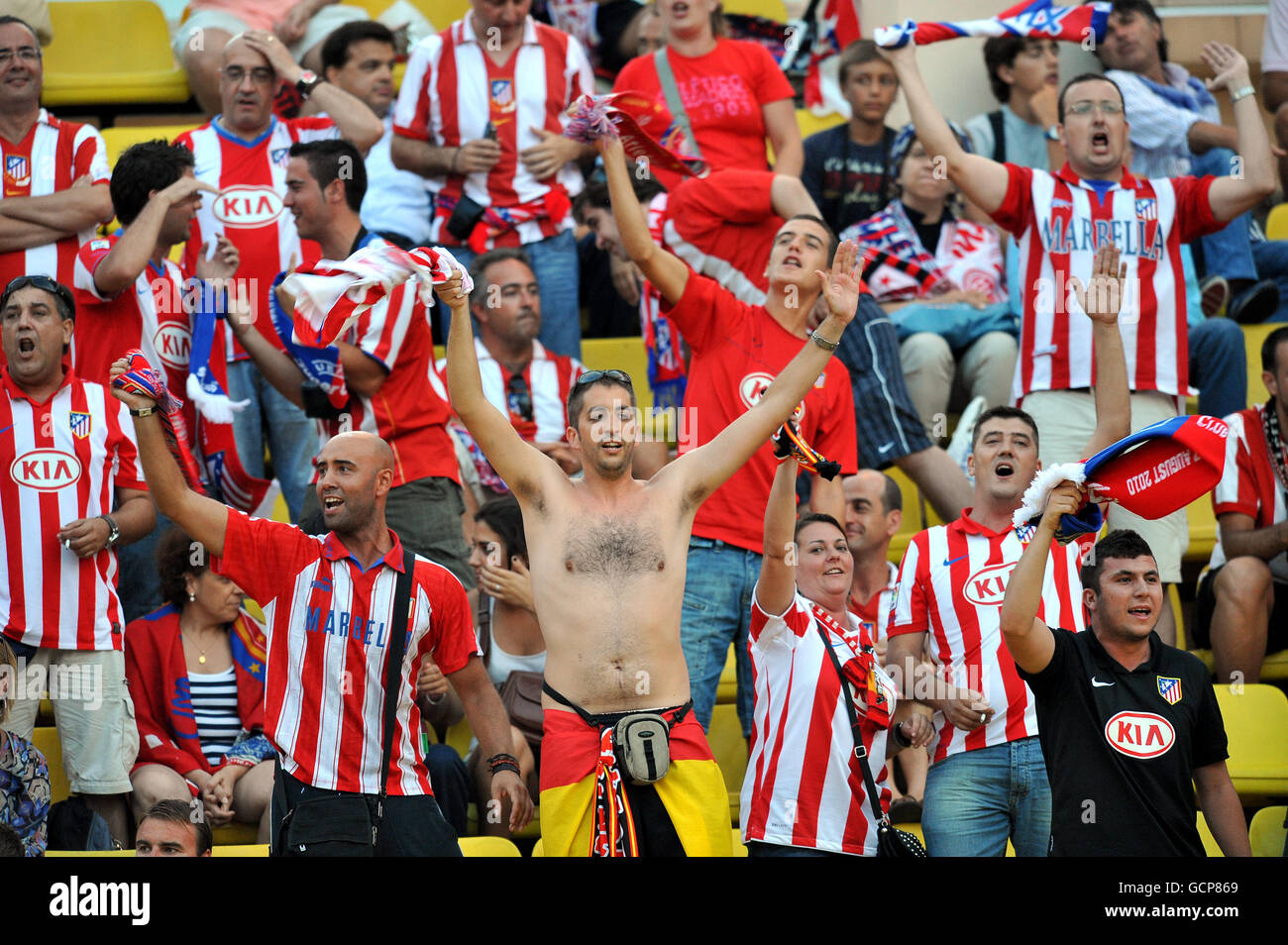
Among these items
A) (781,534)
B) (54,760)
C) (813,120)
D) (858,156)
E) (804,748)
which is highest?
(813,120)

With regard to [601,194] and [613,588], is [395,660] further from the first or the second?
[601,194]

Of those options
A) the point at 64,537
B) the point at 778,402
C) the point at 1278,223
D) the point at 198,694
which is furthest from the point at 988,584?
the point at 1278,223

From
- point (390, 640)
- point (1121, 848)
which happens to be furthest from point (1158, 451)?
point (390, 640)

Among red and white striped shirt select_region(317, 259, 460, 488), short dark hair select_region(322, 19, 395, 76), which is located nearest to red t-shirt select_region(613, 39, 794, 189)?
short dark hair select_region(322, 19, 395, 76)

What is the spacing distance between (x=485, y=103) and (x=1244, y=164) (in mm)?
3528

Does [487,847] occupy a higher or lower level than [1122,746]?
lower

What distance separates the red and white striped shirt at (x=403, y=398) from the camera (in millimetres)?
5938

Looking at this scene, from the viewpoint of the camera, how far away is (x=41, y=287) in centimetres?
589

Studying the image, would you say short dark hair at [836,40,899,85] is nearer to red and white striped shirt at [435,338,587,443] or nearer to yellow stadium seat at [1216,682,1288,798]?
red and white striped shirt at [435,338,587,443]

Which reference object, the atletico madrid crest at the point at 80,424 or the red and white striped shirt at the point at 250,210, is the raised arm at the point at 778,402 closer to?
the atletico madrid crest at the point at 80,424

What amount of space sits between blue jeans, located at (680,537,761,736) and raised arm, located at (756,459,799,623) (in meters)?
0.59

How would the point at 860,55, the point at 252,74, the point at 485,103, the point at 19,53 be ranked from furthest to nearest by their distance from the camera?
1. the point at 860,55
2. the point at 485,103
3. the point at 252,74
4. the point at 19,53

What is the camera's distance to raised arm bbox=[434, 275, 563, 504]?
14.8ft

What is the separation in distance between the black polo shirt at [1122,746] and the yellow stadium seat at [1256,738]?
1.44m
